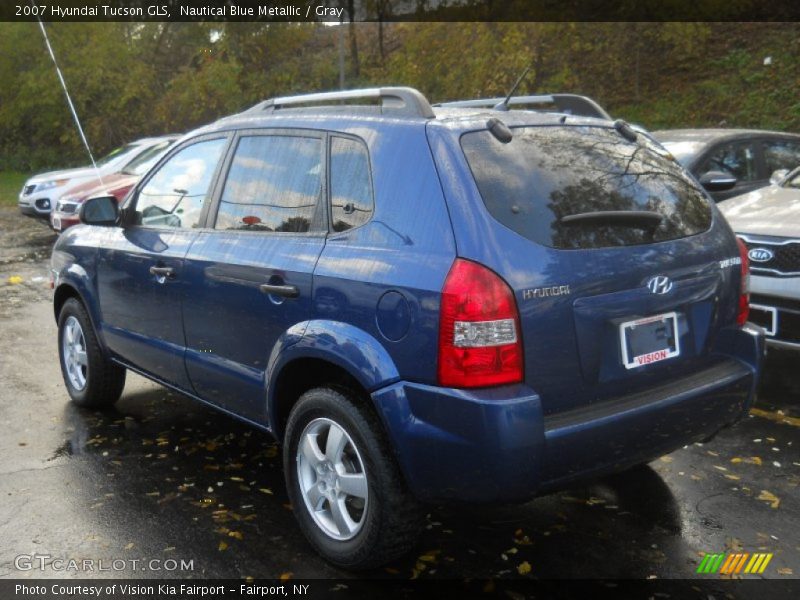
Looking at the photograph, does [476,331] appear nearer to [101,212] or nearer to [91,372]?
[101,212]

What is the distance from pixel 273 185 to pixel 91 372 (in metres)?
2.35

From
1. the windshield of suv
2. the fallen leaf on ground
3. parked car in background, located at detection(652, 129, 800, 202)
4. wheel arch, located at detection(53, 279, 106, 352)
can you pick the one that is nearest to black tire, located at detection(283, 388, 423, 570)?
the fallen leaf on ground

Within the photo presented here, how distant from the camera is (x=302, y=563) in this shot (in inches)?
141

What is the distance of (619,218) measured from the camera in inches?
132

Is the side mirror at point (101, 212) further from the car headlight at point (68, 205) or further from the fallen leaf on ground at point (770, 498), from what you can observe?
the car headlight at point (68, 205)

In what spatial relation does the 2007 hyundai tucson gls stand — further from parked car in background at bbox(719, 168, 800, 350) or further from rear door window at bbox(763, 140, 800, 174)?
rear door window at bbox(763, 140, 800, 174)

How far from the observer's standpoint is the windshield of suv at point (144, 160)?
13484 mm

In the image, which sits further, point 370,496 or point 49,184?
point 49,184

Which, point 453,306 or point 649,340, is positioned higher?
point 453,306

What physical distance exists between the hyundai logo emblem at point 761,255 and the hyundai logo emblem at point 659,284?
2469 mm

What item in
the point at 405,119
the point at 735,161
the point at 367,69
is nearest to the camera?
the point at 405,119

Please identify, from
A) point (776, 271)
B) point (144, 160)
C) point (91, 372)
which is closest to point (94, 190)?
point (144, 160)

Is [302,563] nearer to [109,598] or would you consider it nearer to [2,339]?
[109,598]

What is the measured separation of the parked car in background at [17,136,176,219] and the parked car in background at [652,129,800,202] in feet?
30.5
